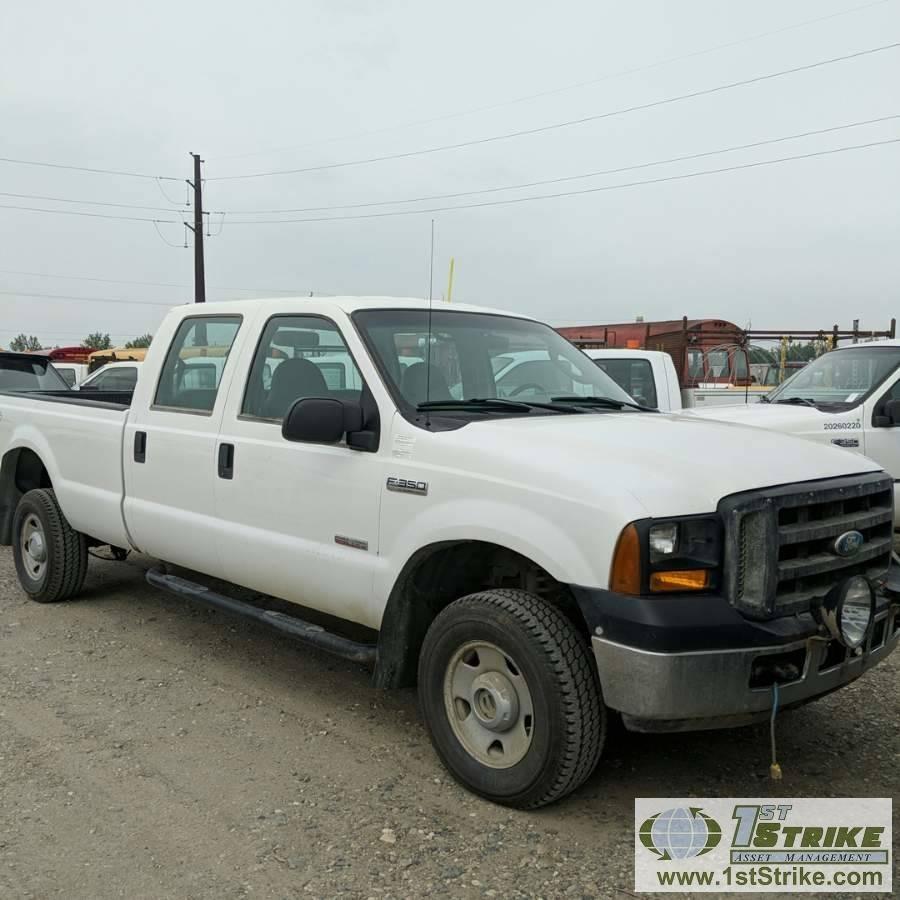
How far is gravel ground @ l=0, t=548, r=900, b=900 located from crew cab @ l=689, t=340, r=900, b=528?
2545mm

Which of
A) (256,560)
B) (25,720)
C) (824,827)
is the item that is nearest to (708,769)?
(824,827)

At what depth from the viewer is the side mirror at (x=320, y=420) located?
369 cm

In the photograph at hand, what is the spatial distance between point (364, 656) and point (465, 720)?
56 centimetres

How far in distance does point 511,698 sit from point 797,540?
1.17 meters

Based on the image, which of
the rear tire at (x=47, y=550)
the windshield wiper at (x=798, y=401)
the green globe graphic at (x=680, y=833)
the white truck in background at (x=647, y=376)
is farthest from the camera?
the white truck in background at (x=647, y=376)

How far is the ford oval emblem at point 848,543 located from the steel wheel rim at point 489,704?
1259 mm

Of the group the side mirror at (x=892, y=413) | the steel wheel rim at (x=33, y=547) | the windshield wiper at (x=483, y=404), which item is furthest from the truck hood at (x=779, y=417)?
the steel wheel rim at (x=33, y=547)

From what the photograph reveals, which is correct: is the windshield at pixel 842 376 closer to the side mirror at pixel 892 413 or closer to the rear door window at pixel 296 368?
the side mirror at pixel 892 413

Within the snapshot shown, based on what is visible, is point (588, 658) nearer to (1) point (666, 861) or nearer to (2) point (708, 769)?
(1) point (666, 861)

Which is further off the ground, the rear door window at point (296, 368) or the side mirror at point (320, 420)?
the rear door window at point (296, 368)

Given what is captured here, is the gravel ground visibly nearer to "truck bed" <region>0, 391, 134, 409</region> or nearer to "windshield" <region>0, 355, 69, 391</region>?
"truck bed" <region>0, 391, 134, 409</region>

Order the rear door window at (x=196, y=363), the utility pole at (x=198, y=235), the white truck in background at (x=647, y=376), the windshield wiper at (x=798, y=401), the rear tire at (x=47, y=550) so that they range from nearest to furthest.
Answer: the rear door window at (x=196, y=363)
the rear tire at (x=47, y=550)
the windshield wiper at (x=798, y=401)
the white truck in background at (x=647, y=376)
the utility pole at (x=198, y=235)

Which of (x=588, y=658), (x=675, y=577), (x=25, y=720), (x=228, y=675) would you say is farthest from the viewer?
(x=228, y=675)

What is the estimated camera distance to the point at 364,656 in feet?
12.5
